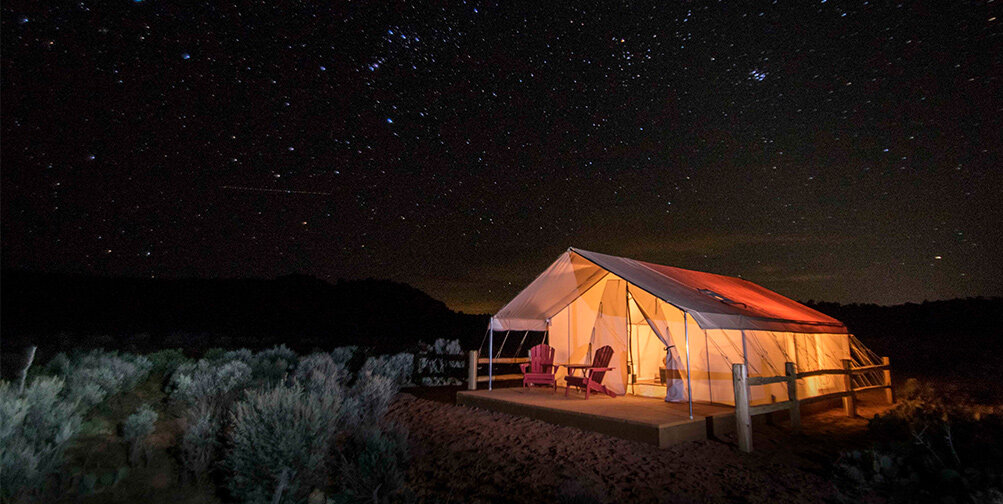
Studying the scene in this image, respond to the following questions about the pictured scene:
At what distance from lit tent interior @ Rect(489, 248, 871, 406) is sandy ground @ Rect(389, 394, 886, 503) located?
132 centimetres

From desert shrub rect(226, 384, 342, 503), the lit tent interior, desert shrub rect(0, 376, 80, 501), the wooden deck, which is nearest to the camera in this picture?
desert shrub rect(0, 376, 80, 501)

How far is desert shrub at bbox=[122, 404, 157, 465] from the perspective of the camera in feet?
15.0

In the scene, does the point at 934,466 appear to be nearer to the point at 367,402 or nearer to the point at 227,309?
the point at 367,402

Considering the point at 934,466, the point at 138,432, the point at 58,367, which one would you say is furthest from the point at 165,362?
the point at 934,466

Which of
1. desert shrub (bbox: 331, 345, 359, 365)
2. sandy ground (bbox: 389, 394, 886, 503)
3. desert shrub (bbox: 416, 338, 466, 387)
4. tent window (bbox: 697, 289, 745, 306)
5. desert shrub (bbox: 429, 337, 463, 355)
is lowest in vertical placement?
sandy ground (bbox: 389, 394, 886, 503)

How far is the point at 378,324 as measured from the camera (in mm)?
32406

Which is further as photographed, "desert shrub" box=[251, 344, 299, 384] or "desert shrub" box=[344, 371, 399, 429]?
"desert shrub" box=[251, 344, 299, 384]

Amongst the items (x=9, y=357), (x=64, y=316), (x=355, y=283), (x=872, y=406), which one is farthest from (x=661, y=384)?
(x=355, y=283)

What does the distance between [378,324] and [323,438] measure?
1134 inches

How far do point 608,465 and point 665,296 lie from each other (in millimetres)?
2481

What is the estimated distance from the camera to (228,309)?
3366cm

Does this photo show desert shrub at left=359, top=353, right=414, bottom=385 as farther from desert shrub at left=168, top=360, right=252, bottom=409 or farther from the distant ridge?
the distant ridge

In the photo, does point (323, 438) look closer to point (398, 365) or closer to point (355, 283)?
point (398, 365)

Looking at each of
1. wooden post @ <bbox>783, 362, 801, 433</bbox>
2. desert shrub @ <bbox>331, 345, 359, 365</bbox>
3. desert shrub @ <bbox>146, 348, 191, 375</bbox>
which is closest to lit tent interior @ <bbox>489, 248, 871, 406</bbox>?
wooden post @ <bbox>783, 362, 801, 433</bbox>
